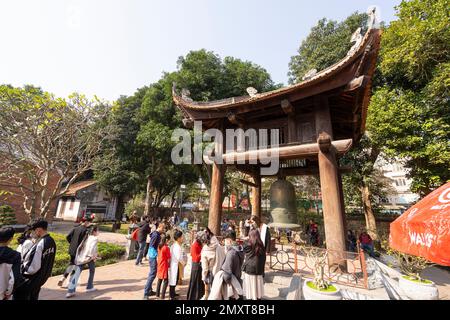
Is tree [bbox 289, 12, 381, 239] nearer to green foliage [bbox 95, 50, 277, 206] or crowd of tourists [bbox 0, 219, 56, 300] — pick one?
green foliage [bbox 95, 50, 277, 206]

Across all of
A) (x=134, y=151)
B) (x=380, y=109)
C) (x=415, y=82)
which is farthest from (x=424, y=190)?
(x=134, y=151)

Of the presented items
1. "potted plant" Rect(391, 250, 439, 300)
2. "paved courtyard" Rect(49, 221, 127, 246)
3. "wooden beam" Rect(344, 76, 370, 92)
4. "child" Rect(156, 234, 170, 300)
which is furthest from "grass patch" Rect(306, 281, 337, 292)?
"paved courtyard" Rect(49, 221, 127, 246)

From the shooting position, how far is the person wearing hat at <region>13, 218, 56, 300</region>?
3.71 metres

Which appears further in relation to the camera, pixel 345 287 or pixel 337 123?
pixel 337 123

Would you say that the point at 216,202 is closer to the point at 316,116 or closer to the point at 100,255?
the point at 316,116

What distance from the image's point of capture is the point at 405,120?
1135 centimetres

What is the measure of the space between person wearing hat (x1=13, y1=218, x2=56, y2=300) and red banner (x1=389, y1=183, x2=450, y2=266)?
5.66 metres

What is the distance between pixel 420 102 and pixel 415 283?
36.5 feet

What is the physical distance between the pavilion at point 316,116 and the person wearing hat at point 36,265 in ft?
14.3
